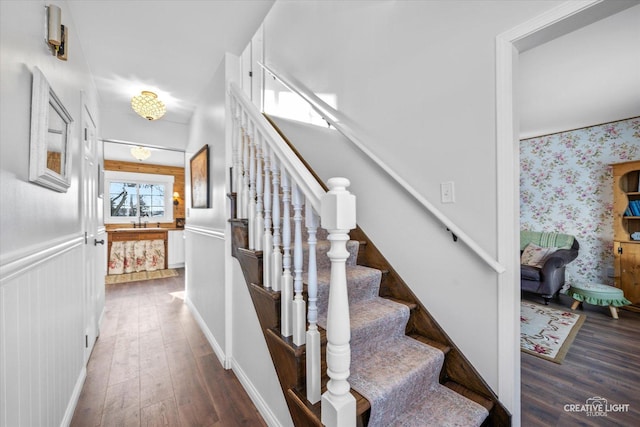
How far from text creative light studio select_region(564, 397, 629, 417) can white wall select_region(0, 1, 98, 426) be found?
2.71m

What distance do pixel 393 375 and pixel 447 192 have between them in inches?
37.5

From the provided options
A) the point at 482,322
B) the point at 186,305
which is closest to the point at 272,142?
the point at 482,322

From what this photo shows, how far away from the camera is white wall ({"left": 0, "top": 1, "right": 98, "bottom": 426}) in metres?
0.87

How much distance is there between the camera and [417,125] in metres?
1.59

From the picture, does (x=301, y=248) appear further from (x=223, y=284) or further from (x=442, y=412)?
(x=223, y=284)

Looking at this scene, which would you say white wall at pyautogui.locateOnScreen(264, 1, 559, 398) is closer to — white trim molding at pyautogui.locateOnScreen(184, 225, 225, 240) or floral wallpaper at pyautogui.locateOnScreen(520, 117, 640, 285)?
white trim molding at pyautogui.locateOnScreen(184, 225, 225, 240)

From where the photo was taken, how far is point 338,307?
929 millimetres

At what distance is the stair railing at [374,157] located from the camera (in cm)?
129

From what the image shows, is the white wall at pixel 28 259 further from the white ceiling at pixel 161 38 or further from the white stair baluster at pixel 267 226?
the white stair baluster at pixel 267 226

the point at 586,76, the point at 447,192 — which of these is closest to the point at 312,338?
the point at 447,192

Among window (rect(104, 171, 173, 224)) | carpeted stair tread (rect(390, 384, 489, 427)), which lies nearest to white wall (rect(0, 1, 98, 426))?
carpeted stair tread (rect(390, 384, 489, 427))

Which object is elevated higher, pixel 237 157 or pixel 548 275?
pixel 237 157

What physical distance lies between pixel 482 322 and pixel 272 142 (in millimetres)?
1381

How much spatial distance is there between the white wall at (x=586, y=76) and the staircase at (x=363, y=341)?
2.35 metres
